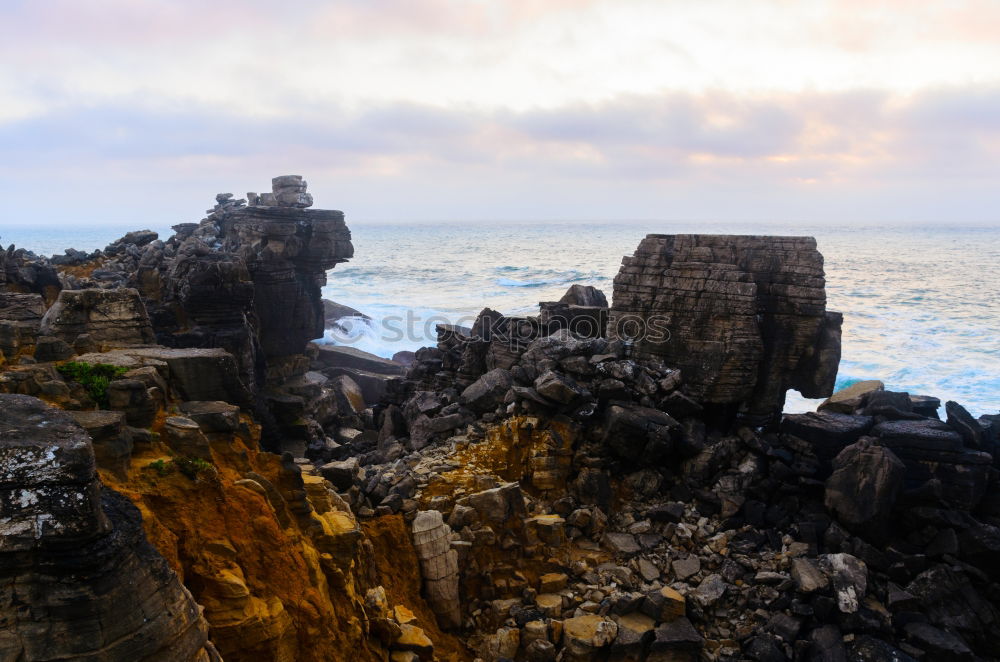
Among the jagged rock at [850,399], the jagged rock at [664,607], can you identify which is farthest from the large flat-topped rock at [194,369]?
the jagged rock at [850,399]

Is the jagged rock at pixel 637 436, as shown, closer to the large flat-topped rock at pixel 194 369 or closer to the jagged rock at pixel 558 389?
the jagged rock at pixel 558 389

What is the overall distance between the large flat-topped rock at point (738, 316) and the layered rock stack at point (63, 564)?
12551 millimetres

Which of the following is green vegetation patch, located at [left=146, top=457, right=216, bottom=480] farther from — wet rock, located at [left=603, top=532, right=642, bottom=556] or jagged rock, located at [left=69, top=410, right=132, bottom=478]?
wet rock, located at [left=603, top=532, right=642, bottom=556]

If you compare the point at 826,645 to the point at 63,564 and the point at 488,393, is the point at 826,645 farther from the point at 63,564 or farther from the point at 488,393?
the point at 63,564

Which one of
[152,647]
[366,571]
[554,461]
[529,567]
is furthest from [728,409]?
[152,647]

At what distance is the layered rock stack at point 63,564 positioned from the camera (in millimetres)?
4074

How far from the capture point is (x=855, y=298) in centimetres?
5506

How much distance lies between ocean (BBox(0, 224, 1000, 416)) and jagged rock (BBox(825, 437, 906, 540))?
648 inches

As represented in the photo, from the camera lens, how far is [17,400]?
4.84m

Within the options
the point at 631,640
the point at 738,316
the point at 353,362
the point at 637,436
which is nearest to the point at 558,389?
the point at 637,436

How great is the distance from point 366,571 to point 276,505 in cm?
222

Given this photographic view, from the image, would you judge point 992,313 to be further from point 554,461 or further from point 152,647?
point 152,647

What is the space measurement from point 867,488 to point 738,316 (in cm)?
435

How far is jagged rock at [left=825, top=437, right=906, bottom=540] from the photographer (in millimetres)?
11734
